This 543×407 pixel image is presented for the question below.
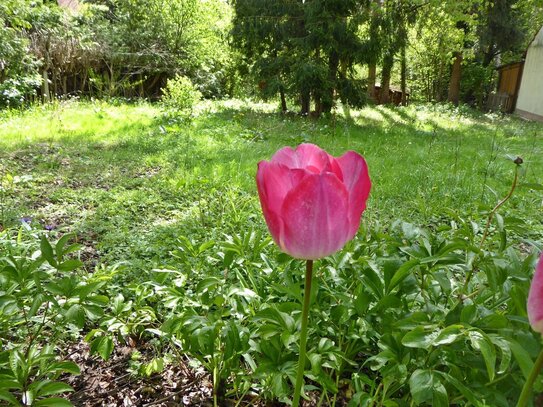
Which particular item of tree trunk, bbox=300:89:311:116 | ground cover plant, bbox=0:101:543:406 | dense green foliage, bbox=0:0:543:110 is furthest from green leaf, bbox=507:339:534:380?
tree trunk, bbox=300:89:311:116

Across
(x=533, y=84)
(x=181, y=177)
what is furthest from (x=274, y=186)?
(x=533, y=84)

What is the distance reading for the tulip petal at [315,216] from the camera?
0.62 m

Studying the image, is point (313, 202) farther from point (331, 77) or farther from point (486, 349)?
point (331, 77)

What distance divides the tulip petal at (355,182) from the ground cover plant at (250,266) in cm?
33

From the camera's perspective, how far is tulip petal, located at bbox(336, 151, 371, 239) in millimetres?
658

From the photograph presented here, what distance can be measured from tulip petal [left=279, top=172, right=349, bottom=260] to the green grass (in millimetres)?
785

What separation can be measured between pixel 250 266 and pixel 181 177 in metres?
3.09

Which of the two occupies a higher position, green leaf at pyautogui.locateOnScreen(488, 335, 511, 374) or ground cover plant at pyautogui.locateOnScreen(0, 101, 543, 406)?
green leaf at pyautogui.locateOnScreen(488, 335, 511, 374)

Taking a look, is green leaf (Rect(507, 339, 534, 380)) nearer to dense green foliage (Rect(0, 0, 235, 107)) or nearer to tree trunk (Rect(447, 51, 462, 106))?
dense green foliage (Rect(0, 0, 235, 107))

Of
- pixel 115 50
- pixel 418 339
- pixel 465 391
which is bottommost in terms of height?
pixel 465 391

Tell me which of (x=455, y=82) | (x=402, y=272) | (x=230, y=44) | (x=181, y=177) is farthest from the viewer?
(x=455, y=82)

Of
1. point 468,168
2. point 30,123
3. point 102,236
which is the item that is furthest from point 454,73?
point 102,236

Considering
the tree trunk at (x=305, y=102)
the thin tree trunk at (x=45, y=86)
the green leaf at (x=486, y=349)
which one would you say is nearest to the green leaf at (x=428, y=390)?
the green leaf at (x=486, y=349)

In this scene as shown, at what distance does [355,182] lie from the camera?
0.67 metres
